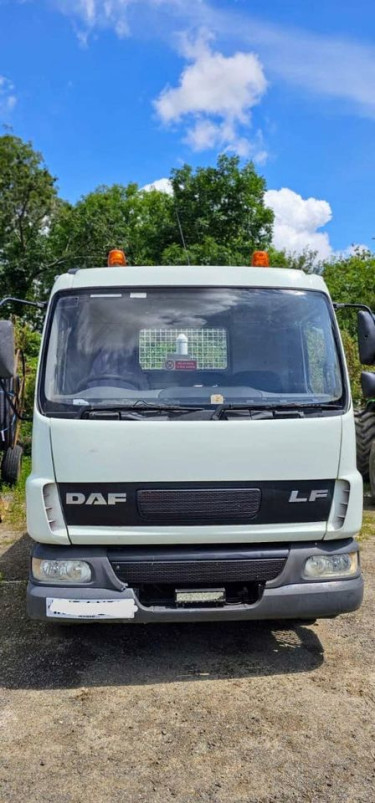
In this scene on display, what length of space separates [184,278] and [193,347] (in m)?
0.44

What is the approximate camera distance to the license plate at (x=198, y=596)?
3.57 metres

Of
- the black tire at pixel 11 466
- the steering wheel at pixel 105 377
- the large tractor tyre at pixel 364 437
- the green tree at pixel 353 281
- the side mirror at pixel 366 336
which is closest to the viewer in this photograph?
the steering wheel at pixel 105 377

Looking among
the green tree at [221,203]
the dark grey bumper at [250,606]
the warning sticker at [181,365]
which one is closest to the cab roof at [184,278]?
the warning sticker at [181,365]

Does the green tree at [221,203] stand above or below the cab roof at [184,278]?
above

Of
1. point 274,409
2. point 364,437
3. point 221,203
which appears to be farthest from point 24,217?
point 274,409

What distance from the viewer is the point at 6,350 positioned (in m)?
3.98

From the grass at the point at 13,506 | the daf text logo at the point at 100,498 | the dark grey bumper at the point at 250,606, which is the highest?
the daf text logo at the point at 100,498

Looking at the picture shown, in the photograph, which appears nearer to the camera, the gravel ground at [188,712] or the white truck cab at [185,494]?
the gravel ground at [188,712]

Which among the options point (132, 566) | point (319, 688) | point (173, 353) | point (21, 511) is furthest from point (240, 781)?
point (21, 511)

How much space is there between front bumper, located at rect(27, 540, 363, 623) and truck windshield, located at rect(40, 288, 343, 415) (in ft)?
2.89

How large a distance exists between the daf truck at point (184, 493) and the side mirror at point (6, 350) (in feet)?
0.90

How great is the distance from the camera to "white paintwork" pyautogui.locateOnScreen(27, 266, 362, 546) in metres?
3.45

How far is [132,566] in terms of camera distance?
3531 mm

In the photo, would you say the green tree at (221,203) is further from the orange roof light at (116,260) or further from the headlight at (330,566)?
the headlight at (330,566)
